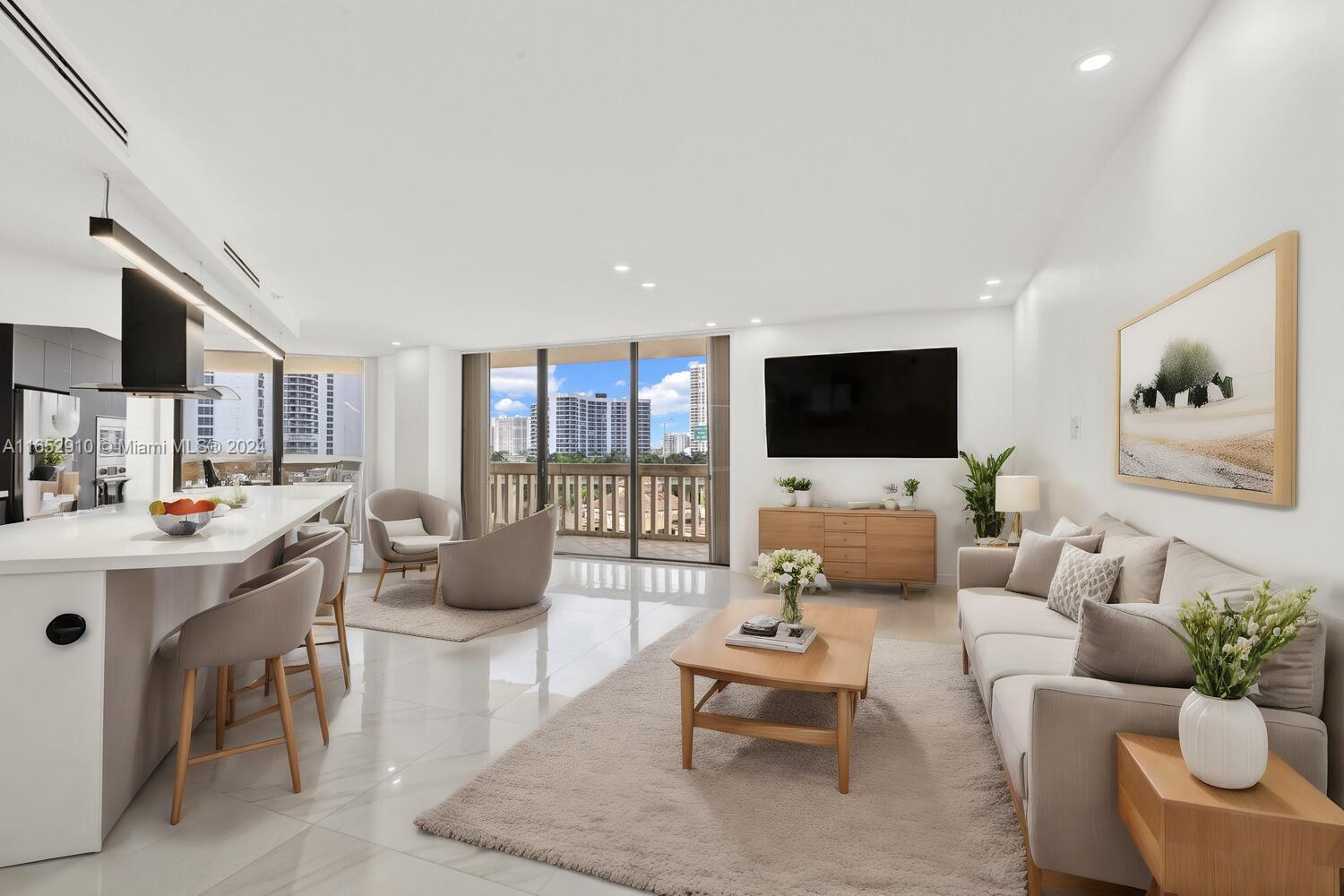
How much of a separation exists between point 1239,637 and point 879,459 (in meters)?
4.76

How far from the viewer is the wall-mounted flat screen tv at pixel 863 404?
5.76 meters

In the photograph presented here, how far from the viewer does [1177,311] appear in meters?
2.25

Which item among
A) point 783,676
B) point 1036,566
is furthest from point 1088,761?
point 1036,566

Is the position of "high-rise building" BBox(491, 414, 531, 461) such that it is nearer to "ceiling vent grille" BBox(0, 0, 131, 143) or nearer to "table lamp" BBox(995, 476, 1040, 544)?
"table lamp" BBox(995, 476, 1040, 544)

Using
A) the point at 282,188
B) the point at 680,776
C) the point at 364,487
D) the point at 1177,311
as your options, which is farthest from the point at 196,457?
the point at 1177,311

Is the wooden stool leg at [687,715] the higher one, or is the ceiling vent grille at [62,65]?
the ceiling vent grille at [62,65]

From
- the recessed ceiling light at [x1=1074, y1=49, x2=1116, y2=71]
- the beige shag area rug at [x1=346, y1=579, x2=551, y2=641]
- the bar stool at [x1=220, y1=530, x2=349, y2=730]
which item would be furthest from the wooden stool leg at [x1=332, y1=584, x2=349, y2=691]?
the recessed ceiling light at [x1=1074, y1=49, x2=1116, y2=71]

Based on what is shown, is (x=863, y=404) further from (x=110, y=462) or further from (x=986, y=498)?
(x=110, y=462)

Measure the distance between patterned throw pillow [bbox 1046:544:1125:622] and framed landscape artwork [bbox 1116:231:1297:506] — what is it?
37 centimetres

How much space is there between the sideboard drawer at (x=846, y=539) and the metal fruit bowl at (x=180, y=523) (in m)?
4.62

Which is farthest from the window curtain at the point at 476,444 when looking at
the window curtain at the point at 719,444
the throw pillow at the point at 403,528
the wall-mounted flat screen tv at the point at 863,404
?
the wall-mounted flat screen tv at the point at 863,404

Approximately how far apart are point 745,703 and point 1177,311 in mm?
2360

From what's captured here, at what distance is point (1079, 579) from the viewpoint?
2.71 metres

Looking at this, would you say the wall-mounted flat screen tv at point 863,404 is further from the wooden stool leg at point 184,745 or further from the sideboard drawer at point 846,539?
the wooden stool leg at point 184,745
